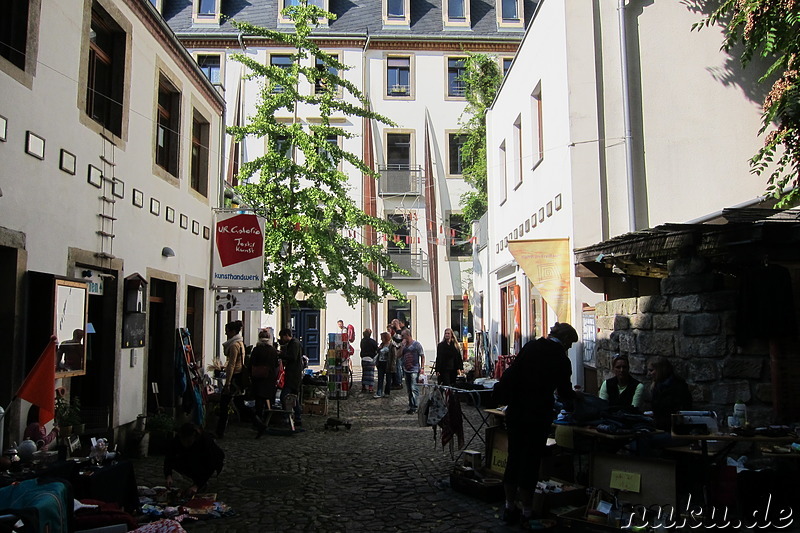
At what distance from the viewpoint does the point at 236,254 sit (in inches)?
531

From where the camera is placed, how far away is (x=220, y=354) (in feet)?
48.3

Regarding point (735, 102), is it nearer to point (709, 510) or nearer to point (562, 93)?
point (562, 93)

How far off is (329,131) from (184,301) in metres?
6.59

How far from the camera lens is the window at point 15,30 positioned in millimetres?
6637

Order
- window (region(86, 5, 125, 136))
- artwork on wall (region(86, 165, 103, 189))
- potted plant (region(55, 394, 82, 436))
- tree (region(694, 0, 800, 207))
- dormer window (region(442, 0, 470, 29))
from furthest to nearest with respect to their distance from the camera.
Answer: dormer window (region(442, 0, 470, 29))
window (region(86, 5, 125, 136))
artwork on wall (region(86, 165, 103, 189))
tree (region(694, 0, 800, 207))
potted plant (region(55, 394, 82, 436))

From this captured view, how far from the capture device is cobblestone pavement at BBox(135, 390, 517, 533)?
583 cm

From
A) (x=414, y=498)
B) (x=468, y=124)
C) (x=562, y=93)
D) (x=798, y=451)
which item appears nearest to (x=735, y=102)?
(x=562, y=93)

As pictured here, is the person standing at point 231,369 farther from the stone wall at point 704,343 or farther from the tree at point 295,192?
the stone wall at point 704,343

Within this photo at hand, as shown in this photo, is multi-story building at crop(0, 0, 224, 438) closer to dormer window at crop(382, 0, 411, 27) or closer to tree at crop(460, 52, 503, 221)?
tree at crop(460, 52, 503, 221)

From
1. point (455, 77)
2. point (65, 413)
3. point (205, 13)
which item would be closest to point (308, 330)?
point (455, 77)

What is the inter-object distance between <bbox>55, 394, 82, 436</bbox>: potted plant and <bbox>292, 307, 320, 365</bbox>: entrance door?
1842 centimetres

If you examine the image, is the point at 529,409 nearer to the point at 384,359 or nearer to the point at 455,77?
the point at 384,359

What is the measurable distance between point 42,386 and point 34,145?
8.15ft

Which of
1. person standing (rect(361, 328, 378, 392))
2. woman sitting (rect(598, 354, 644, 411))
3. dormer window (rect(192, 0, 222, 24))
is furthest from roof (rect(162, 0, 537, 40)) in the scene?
woman sitting (rect(598, 354, 644, 411))
